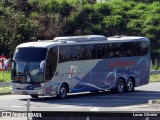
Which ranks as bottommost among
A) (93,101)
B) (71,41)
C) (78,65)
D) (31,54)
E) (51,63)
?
(93,101)

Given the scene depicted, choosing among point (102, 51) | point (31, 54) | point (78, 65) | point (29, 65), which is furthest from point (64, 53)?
point (102, 51)

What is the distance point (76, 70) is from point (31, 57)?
295 centimetres

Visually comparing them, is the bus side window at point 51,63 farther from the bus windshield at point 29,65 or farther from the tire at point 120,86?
the tire at point 120,86

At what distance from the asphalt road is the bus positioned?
0.51m

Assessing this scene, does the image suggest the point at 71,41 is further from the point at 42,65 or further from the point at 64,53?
the point at 42,65

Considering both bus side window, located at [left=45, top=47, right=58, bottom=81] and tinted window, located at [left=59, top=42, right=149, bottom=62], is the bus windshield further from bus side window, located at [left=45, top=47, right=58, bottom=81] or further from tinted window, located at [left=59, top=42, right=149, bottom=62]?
tinted window, located at [left=59, top=42, right=149, bottom=62]

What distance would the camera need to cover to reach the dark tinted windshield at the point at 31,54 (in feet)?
97.7

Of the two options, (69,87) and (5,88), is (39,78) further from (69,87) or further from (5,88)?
(5,88)

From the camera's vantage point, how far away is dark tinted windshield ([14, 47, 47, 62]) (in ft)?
97.7

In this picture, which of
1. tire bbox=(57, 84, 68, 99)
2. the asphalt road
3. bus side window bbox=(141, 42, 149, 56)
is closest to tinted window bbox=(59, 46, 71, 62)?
tire bbox=(57, 84, 68, 99)

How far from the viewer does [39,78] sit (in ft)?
97.6

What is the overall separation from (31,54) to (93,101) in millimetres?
3791

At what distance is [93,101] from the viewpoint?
1177 inches

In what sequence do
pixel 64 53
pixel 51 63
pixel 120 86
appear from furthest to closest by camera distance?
pixel 120 86 < pixel 64 53 < pixel 51 63
